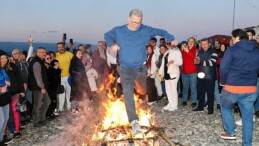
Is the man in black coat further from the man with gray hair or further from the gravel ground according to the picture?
the man with gray hair

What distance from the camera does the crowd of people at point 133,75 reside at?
6.62 m

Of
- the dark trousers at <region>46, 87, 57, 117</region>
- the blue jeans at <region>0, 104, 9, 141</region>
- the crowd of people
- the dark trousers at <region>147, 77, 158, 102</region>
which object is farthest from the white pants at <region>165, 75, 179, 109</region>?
the blue jeans at <region>0, 104, 9, 141</region>

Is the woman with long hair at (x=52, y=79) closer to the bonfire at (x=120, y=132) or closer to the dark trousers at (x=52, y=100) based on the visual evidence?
the dark trousers at (x=52, y=100)

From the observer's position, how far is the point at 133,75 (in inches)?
264

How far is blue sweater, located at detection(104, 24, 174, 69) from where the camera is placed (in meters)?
6.47

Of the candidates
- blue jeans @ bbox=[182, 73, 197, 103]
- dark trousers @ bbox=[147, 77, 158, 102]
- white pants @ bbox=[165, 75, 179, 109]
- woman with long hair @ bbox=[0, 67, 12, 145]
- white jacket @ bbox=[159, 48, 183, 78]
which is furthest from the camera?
dark trousers @ bbox=[147, 77, 158, 102]

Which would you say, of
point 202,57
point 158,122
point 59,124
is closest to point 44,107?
point 59,124

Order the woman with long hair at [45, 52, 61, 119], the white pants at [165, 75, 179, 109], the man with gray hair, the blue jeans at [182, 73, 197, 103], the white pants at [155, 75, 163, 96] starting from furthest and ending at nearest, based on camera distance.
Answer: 1. the white pants at [155, 75, 163, 96]
2. the blue jeans at [182, 73, 197, 103]
3. the white pants at [165, 75, 179, 109]
4. the woman with long hair at [45, 52, 61, 119]
5. the man with gray hair

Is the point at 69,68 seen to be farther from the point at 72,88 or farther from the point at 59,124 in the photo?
the point at 59,124

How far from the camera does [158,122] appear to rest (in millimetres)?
10008

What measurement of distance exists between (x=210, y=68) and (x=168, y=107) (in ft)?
8.42

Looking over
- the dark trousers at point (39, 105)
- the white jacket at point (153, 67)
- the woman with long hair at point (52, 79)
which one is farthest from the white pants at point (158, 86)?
the dark trousers at point (39, 105)

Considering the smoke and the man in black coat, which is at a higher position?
the man in black coat

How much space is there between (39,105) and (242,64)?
20.9ft
